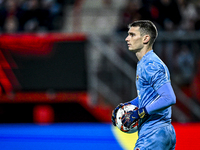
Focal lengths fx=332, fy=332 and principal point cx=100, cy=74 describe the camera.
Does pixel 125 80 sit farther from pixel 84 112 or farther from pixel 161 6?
pixel 161 6

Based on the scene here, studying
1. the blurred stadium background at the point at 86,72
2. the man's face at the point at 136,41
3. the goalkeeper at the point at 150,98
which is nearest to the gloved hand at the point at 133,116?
the goalkeeper at the point at 150,98

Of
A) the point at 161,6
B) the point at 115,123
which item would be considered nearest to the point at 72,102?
the point at 161,6

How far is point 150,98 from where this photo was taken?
3.76 meters

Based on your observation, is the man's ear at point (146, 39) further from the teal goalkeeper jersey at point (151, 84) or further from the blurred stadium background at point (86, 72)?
the blurred stadium background at point (86, 72)

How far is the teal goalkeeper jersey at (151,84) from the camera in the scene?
3.57 m

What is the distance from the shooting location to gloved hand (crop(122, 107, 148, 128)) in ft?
11.8

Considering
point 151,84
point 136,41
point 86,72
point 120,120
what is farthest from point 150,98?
point 86,72

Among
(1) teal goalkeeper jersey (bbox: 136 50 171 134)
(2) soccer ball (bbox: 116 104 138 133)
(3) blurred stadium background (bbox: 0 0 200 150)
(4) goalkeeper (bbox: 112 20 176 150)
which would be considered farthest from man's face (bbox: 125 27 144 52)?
→ (3) blurred stadium background (bbox: 0 0 200 150)

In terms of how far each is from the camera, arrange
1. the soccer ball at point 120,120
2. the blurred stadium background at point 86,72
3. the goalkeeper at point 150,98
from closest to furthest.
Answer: the goalkeeper at point 150,98, the soccer ball at point 120,120, the blurred stadium background at point 86,72

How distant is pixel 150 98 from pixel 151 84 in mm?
205

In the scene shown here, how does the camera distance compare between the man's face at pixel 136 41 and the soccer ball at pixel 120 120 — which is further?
the man's face at pixel 136 41

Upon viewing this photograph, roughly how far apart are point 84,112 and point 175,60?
353 cm

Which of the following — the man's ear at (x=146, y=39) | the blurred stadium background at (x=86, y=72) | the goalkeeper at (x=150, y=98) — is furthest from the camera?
the blurred stadium background at (x=86, y=72)

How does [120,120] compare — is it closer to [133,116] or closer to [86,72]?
[133,116]
